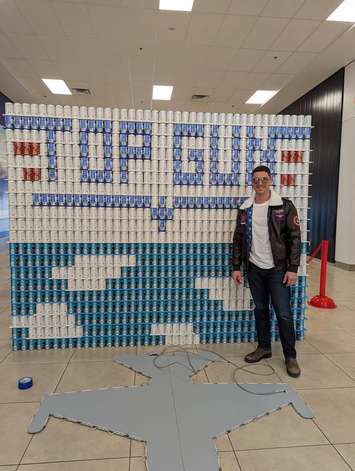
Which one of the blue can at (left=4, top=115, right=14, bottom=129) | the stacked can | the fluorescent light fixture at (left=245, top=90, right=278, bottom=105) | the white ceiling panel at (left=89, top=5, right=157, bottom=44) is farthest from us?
the fluorescent light fixture at (left=245, top=90, right=278, bottom=105)

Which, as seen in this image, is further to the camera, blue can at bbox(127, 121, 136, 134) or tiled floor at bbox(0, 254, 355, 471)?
blue can at bbox(127, 121, 136, 134)

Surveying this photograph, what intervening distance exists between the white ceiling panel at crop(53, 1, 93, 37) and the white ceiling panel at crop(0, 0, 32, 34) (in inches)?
25.2

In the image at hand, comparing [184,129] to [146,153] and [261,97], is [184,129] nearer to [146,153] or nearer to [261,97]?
[146,153]

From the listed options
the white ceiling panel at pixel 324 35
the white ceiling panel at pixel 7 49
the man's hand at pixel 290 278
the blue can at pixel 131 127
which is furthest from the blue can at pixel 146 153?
the white ceiling panel at pixel 7 49

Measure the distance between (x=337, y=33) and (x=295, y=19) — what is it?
1.09 m

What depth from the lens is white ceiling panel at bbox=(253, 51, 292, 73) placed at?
7161 millimetres

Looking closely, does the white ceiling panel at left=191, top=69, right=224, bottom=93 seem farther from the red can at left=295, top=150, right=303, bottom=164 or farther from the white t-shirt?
the white t-shirt

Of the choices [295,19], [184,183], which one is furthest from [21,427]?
[295,19]

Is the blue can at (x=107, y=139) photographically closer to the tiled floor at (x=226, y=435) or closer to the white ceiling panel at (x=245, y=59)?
the tiled floor at (x=226, y=435)

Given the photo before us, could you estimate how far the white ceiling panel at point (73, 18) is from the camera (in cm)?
556

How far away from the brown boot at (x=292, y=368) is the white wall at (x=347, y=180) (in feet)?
18.6

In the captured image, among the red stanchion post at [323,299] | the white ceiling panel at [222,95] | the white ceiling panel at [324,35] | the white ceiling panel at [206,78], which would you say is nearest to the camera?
the red stanchion post at [323,299]

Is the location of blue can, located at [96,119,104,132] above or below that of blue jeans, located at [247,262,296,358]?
above

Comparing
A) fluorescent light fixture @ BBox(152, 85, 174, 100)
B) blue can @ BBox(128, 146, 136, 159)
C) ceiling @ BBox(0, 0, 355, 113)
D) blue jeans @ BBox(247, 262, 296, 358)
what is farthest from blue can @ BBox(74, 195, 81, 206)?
fluorescent light fixture @ BBox(152, 85, 174, 100)
